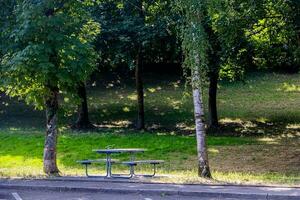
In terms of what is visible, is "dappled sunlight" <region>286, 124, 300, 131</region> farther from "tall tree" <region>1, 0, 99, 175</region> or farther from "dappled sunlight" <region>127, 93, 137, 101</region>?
"tall tree" <region>1, 0, 99, 175</region>

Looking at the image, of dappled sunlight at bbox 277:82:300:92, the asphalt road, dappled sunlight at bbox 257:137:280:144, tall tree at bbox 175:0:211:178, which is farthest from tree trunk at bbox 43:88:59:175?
dappled sunlight at bbox 277:82:300:92

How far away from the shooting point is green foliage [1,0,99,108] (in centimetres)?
1257

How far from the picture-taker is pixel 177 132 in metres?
25.4

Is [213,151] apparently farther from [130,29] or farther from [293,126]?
[293,126]

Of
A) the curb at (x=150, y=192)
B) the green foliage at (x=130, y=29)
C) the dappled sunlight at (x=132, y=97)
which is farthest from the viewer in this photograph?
the dappled sunlight at (x=132, y=97)

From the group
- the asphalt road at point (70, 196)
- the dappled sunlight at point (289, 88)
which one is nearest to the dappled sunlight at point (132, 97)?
the dappled sunlight at point (289, 88)

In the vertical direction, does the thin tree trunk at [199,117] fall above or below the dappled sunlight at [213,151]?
above

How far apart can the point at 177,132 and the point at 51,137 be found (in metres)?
12.3

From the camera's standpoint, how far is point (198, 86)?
12.5 m

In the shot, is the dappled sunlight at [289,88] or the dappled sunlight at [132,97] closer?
the dappled sunlight at [132,97]

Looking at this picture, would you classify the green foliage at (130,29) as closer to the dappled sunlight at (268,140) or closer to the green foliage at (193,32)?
the dappled sunlight at (268,140)

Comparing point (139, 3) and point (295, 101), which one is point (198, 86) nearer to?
point (139, 3)

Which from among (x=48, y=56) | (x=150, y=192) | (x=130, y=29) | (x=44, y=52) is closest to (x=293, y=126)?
(x=130, y=29)

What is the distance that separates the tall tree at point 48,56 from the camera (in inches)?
496
